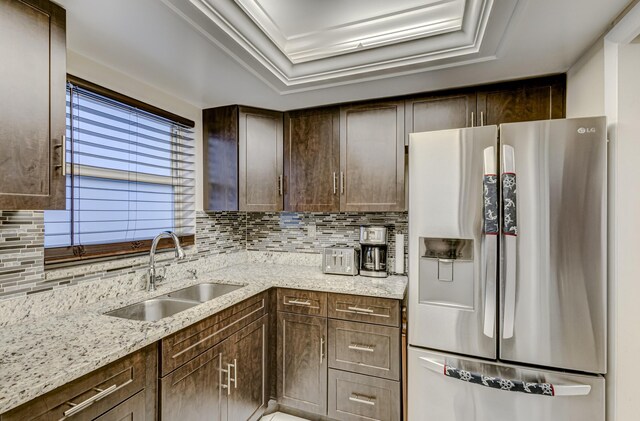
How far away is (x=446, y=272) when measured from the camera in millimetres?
1601

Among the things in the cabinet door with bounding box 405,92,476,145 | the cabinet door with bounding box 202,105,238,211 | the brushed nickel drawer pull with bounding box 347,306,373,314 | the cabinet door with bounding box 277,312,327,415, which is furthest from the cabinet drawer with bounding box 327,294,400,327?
the cabinet door with bounding box 405,92,476,145

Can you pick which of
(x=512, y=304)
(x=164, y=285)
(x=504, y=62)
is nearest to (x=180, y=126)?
(x=164, y=285)

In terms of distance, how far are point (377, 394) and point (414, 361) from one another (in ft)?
1.38

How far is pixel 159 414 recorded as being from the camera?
1.31 metres

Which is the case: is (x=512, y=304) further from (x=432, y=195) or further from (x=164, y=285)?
(x=164, y=285)

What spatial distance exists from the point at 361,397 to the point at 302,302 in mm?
681

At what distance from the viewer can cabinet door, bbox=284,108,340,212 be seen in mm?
2396

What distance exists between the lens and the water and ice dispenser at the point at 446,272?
5.11 feet

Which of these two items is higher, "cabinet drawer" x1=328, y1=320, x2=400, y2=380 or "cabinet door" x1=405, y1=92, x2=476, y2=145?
"cabinet door" x1=405, y1=92, x2=476, y2=145

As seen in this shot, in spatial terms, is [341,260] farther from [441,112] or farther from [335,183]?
[441,112]

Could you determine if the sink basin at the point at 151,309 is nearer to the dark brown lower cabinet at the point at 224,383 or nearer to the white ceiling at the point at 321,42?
the dark brown lower cabinet at the point at 224,383

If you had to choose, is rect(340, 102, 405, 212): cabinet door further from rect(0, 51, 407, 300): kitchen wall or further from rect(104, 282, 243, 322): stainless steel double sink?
rect(104, 282, 243, 322): stainless steel double sink

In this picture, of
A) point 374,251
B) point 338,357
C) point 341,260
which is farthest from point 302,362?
point 374,251

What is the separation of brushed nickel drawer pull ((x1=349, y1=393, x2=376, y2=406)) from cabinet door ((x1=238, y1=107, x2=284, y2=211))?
142 centimetres
